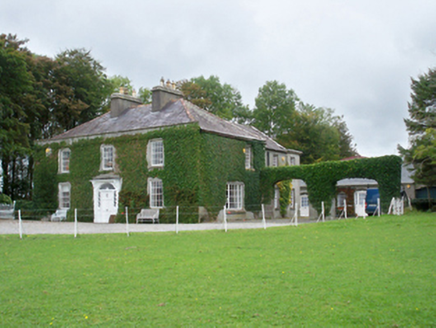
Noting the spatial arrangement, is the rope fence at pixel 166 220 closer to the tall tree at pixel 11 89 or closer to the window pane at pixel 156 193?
the window pane at pixel 156 193

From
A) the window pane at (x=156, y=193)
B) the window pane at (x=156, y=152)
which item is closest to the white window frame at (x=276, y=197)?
the window pane at (x=156, y=193)

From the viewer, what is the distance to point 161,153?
29.8 meters

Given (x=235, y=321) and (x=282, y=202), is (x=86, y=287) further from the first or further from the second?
(x=282, y=202)

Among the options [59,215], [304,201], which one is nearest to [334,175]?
[304,201]

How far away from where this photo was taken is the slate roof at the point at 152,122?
30.0 m

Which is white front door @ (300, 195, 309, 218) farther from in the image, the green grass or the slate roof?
the green grass

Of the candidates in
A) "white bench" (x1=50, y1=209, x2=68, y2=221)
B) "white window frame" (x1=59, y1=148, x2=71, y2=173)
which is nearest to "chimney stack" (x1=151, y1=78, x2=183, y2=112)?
"white window frame" (x1=59, y1=148, x2=71, y2=173)

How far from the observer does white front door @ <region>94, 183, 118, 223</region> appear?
31.2 meters

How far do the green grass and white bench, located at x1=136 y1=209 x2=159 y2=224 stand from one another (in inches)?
579

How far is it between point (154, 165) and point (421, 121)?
23.5 metres

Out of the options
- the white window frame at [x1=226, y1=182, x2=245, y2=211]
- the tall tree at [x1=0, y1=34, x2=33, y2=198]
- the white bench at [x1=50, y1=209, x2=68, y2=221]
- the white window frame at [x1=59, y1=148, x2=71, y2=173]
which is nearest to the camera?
the white window frame at [x1=226, y1=182, x2=245, y2=211]

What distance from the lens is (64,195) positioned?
3428 cm

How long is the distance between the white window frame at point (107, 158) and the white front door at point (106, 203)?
4.06 ft

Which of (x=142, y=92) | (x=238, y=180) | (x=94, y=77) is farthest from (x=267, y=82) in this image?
(x=238, y=180)
